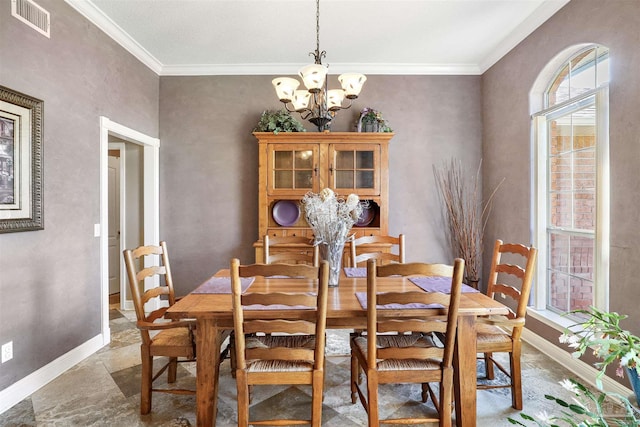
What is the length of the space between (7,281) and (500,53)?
4576 mm

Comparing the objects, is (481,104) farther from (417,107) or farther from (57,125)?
(57,125)

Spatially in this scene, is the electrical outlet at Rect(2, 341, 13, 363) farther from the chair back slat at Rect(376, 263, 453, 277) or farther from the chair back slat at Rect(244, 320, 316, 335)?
the chair back slat at Rect(376, 263, 453, 277)

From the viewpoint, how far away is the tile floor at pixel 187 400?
207cm

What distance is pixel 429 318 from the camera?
1852 millimetres

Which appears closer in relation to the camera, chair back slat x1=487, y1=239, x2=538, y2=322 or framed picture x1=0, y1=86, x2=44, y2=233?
chair back slat x1=487, y1=239, x2=538, y2=322

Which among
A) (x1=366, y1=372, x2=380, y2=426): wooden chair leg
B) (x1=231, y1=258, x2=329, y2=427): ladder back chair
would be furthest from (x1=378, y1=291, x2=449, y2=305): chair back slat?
(x1=366, y1=372, x2=380, y2=426): wooden chair leg

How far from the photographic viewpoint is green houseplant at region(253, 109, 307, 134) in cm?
376

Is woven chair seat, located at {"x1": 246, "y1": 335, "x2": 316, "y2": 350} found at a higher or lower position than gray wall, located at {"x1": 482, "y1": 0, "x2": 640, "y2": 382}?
lower

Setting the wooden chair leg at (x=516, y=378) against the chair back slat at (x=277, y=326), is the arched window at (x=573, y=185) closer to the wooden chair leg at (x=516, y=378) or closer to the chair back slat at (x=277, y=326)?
the wooden chair leg at (x=516, y=378)

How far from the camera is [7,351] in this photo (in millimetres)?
2209

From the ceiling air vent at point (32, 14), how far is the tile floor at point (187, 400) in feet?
8.19

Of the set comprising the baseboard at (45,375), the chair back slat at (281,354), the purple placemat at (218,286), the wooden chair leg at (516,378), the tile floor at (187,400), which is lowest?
the tile floor at (187,400)

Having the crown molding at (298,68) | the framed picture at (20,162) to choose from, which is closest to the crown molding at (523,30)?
the crown molding at (298,68)

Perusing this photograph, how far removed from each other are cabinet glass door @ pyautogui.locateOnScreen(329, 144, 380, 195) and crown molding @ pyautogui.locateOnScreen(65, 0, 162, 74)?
225cm
